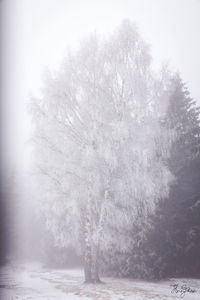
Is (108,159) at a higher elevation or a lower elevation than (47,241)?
higher

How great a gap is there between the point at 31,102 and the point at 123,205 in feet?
21.1

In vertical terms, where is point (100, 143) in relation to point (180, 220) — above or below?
above

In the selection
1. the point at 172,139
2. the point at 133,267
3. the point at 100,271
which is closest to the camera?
the point at 172,139

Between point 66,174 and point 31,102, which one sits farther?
point 31,102

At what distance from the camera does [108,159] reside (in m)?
10.1

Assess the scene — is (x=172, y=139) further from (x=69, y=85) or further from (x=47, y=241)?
(x=47, y=241)

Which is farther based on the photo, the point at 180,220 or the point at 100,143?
the point at 180,220

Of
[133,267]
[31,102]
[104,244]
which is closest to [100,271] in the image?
[133,267]

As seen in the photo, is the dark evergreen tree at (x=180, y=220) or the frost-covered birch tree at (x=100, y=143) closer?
the frost-covered birch tree at (x=100, y=143)

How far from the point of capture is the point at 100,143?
10555 mm

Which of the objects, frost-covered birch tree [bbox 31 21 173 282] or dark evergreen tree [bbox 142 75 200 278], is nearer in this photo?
frost-covered birch tree [bbox 31 21 173 282]

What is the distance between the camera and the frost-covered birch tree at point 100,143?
10305 millimetres

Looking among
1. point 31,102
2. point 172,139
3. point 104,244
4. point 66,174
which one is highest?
point 31,102

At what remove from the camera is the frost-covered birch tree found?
10305 mm
